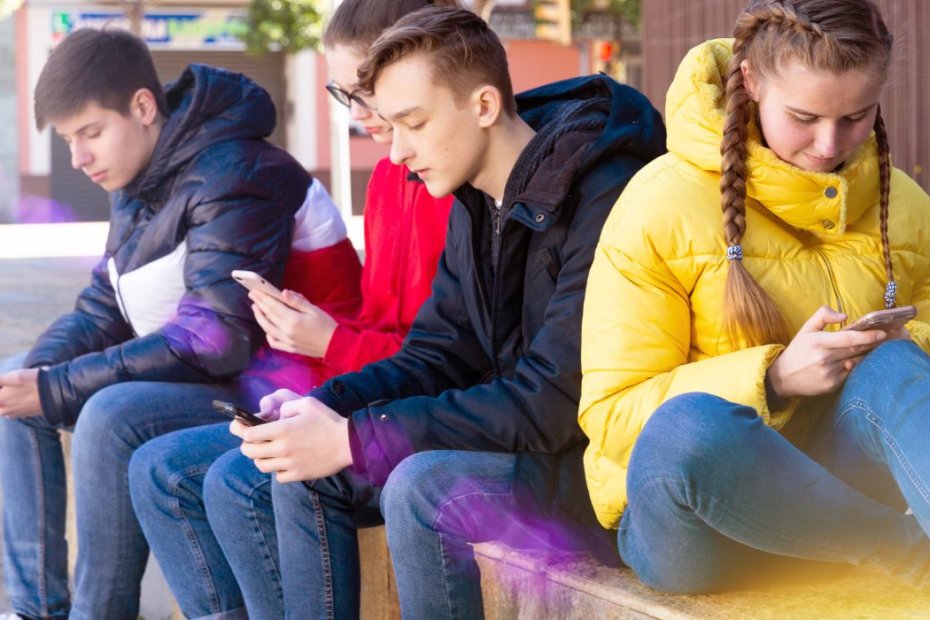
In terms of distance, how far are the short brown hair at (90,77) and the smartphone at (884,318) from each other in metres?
2.33

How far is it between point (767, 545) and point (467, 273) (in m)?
0.90

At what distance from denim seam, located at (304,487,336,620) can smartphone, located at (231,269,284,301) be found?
79cm

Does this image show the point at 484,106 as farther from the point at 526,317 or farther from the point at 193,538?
the point at 193,538

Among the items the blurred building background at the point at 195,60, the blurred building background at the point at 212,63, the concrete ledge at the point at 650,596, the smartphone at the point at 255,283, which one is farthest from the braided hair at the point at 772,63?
the blurred building background at the point at 195,60

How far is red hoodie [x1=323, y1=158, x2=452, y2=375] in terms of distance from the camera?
3309 mm

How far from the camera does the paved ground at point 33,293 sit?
27.5 feet

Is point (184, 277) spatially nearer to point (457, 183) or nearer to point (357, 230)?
point (457, 183)

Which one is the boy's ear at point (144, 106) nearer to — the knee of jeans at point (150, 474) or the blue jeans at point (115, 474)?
the blue jeans at point (115, 474)

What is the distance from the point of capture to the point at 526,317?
2.74m

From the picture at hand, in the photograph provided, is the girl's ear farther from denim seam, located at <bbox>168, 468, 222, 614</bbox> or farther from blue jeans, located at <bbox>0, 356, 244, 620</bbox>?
blue jeans, located at <bbox>0, 356, 244, 620</bbox>

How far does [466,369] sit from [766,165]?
883 millimetres

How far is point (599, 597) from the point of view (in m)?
2.47

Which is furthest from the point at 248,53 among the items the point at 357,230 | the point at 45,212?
the point at 357,230

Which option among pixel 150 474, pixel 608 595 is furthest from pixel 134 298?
pixel 608 595
